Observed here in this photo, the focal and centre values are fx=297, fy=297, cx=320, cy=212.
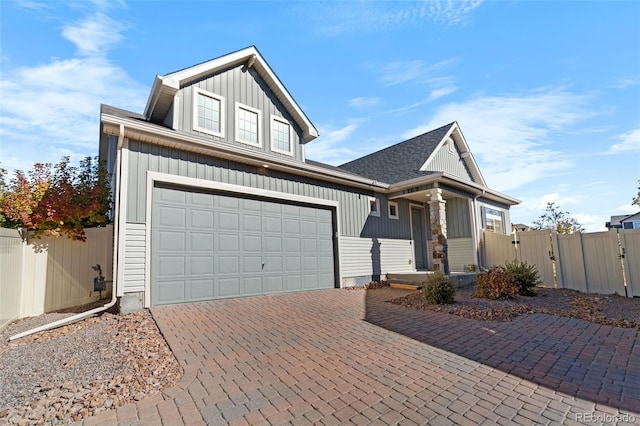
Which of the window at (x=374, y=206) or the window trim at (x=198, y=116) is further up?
the window trim at (x=198, y=116)

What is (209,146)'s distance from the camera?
24.0 feet

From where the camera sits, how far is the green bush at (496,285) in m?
7.54

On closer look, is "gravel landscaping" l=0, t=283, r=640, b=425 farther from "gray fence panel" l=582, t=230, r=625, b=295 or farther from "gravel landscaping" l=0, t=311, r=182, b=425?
"gray fence panel" l=582, t=230, r=625, b=295

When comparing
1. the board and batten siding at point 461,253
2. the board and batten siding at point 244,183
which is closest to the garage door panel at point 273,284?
the board and batten siding at point 244,183

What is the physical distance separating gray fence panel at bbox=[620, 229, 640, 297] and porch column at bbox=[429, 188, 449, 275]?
4.62 metres

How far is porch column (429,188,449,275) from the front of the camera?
10.6m

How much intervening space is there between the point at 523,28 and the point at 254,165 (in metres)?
8.19

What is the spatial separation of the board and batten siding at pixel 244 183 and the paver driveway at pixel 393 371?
2.91 metres

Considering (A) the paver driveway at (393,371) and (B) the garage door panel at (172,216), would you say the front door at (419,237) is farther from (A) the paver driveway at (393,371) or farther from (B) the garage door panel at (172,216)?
(B) the garage door panel at (172,216)

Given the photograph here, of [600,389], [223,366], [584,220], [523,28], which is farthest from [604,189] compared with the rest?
[223,366]

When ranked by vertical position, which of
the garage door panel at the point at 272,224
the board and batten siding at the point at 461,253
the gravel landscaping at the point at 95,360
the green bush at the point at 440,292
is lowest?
the gravel landscaping at the point at 95,360

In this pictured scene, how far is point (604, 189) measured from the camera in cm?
2206

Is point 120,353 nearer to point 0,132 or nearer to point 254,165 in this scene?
point 254,165

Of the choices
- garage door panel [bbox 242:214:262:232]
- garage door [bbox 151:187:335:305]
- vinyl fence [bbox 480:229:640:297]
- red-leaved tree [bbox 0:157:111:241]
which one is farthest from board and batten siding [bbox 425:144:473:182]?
red-leaved tree [bbox 0:157:111:241]
